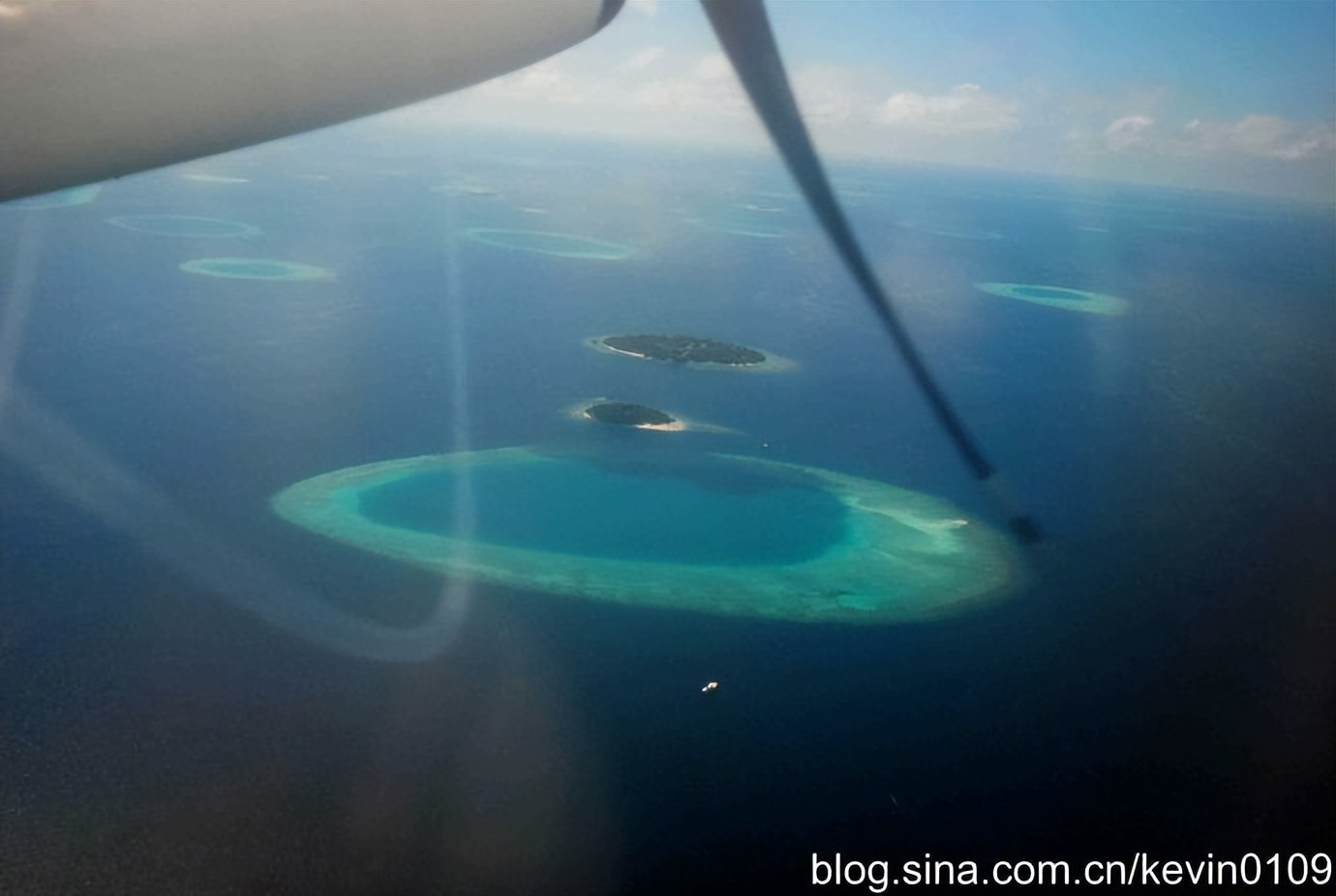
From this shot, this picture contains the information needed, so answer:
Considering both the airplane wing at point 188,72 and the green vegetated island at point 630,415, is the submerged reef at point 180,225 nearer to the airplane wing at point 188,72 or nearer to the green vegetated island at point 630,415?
the green vegetated island at point 630,415

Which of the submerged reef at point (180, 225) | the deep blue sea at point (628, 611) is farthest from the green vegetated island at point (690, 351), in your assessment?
the submerged reef at point (180, 225)

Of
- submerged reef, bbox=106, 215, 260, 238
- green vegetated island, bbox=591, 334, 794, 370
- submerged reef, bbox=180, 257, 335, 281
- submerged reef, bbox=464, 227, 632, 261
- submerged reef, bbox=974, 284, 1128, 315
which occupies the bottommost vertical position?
green vegetated island, bbox=591, 334, 794, 370

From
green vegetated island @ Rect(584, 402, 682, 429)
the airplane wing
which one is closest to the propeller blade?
the airplane wing

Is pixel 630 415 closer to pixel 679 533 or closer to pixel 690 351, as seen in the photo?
pixel 690 351

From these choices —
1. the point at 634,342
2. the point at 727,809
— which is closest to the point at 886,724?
the point at 727,809

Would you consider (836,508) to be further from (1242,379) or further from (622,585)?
(1242,379)

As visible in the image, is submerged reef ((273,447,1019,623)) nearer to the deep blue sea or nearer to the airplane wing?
the deep blue sea
